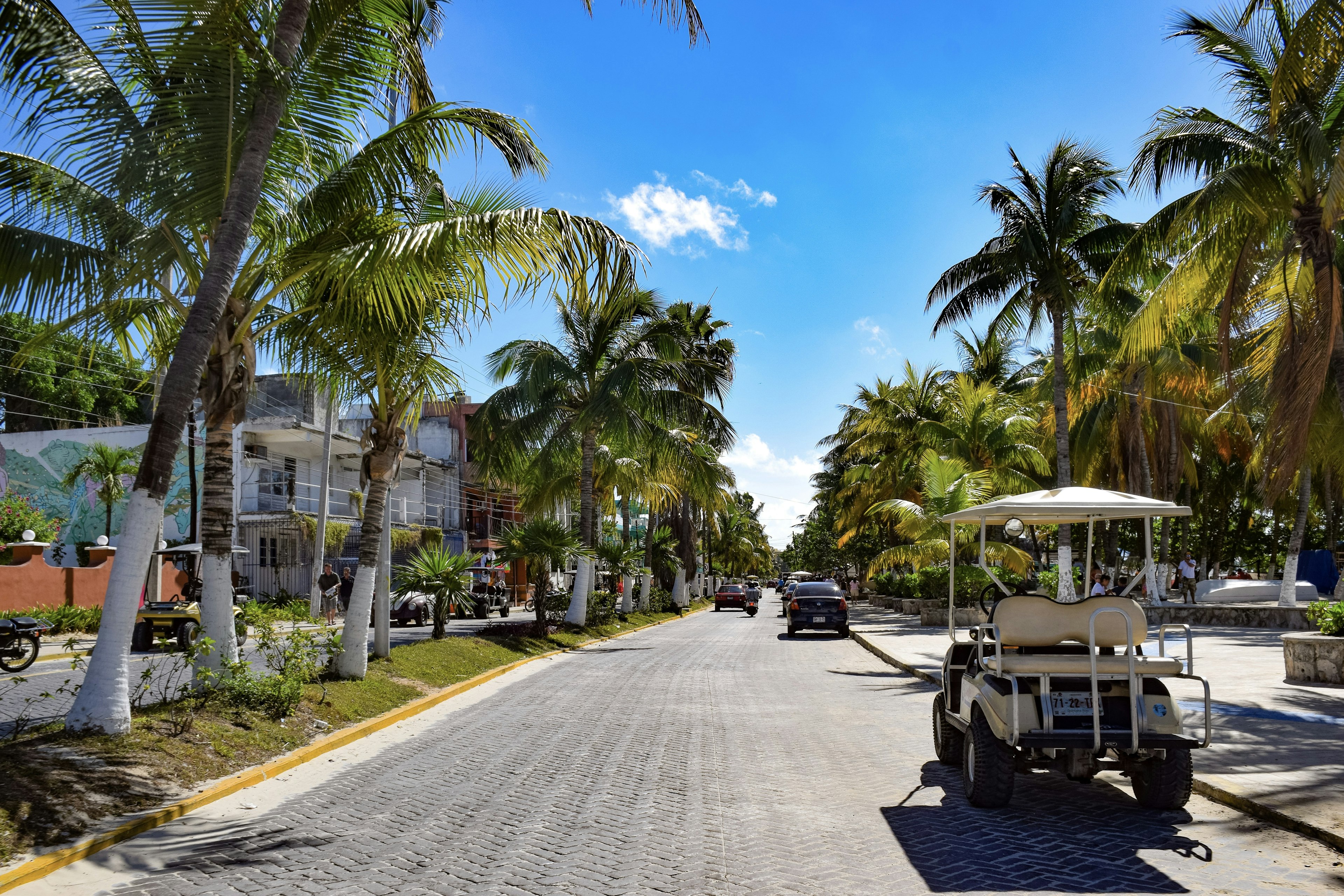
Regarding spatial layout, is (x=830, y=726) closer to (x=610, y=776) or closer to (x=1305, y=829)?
(x=610, y=776)

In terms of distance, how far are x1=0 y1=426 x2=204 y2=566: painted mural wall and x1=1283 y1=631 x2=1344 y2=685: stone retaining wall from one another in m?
34.7

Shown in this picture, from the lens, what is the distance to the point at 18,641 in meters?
15.1

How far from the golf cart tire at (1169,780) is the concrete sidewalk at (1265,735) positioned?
19.3 inches

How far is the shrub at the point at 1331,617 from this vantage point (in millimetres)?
12648

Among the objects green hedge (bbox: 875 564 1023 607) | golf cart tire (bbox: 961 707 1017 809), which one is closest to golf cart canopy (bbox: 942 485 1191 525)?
golf cart tire (bbox: 961 707 1017 809)

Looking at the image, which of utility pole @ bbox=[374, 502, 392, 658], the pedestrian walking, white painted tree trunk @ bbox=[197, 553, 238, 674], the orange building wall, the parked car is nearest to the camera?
white painted tree trunk @ bbox=[197, 553, 238, 674]

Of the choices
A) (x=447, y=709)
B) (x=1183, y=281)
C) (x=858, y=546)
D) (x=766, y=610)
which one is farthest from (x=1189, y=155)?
(x=766, y=610)

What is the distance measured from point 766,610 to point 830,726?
169 feet

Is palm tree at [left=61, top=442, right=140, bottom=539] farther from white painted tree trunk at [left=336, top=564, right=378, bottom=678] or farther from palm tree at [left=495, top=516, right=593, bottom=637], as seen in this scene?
white painted tree trunk at [left=336, top=564, right=378, bottom=678]

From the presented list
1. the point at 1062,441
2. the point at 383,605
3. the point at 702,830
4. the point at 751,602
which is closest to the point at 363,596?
→ the point at 383,605

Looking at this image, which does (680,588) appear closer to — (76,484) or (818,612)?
(818,612)

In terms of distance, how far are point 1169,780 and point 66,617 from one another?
900 inches

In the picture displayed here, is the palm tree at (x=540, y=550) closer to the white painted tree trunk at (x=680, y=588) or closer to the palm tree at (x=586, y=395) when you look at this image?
the palm tree at (x=586, y=395)

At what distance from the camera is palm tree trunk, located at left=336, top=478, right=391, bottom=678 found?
12305mm
